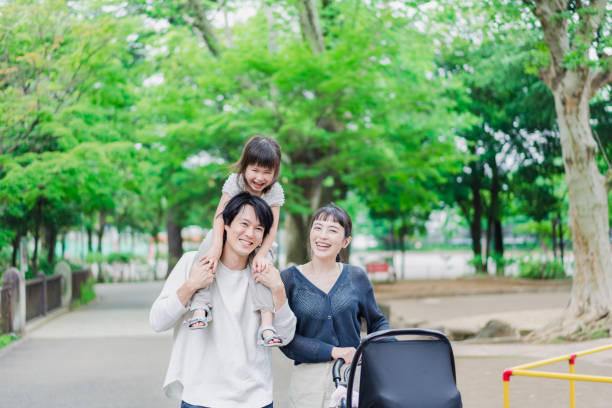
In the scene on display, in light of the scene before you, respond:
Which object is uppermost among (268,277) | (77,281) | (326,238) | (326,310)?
(326,238)

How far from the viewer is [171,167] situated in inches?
955

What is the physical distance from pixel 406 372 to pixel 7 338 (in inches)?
471

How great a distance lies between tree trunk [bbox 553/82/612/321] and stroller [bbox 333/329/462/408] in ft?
36.4

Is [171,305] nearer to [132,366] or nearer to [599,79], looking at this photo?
[132,366]

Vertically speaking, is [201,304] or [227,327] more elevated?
[201,304]

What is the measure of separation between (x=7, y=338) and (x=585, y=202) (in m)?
10.6

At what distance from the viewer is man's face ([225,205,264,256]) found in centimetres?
310

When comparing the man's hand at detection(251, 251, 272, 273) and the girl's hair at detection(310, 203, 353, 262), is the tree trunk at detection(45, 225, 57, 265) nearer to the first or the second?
the girl's hair at detection(310, 203, 353, 262)

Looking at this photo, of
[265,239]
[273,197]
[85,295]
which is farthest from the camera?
[85,295]

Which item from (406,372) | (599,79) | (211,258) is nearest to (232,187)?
(211,258)

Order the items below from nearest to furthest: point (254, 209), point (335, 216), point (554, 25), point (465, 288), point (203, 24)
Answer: point (254, 209) → point (335, 216) → point (554, 25) → point (203, 24) → point (465, 288)

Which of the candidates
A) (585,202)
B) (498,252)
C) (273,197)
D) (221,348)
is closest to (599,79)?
(585,202)

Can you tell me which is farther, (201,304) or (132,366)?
(132,366)

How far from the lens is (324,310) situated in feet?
12.0
